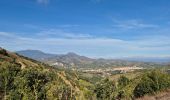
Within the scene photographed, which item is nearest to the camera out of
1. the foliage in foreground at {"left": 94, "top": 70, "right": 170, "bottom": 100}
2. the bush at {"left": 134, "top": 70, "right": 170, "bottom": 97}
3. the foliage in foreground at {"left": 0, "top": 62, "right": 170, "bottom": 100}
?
the foliage in foreground at {"left": 0, "top": 62, "right": 170, "bottom": 100}

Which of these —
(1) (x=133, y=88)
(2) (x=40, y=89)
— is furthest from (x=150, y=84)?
(2) (x=40, y=89)

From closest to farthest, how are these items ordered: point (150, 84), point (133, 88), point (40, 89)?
point (40, 89)
point (150, 84)
point (133, 88)

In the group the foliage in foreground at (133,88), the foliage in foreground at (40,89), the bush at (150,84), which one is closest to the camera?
the foliage in foreground at (40,89)

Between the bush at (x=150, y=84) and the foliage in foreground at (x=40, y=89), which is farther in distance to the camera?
the bush at (x=150, y=84)

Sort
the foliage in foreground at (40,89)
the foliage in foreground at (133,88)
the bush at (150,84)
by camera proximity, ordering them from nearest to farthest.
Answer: the foliage in foreground at (40,89)
the foliage in foreground at (133,88)
the bush at (150,84)

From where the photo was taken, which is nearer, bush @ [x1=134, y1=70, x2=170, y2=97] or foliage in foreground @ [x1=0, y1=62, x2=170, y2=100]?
foliage in foreground @ [x1=0, y1=62, x2=170, y2=100]

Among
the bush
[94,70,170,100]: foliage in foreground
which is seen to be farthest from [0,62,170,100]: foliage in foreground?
the bush

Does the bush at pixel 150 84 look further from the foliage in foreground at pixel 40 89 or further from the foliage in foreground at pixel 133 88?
the foliage in foreground at pixel 40 89

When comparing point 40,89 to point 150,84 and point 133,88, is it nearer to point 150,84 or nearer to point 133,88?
point 133,88

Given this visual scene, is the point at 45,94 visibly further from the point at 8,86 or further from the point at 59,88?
the point at 8,86

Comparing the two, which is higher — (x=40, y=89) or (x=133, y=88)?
(x=40, y=89)

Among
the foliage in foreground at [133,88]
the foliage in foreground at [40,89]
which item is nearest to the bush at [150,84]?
the foliage in foreground at [133,88]

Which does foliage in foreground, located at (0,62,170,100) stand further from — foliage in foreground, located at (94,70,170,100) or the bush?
the bush

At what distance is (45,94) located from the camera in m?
115
